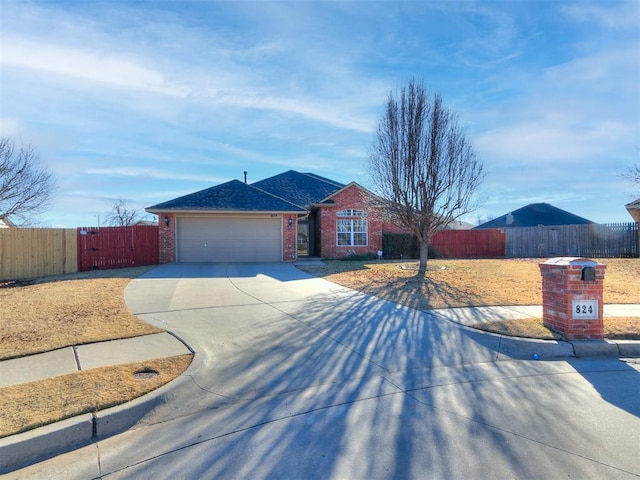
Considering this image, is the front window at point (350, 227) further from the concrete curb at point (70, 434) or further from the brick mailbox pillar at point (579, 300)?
the concrete curb at point (70, 434)

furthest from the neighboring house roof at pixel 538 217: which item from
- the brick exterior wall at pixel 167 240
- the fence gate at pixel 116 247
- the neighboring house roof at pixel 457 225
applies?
the fence gate at pixel 116 247

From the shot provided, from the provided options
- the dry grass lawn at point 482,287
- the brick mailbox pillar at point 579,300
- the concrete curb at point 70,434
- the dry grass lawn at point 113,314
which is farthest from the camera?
the dry grass lawn at point 482,287

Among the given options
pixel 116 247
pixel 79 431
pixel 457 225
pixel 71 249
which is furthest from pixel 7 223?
pixel 457 225

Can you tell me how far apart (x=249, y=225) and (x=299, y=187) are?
8.42 meters

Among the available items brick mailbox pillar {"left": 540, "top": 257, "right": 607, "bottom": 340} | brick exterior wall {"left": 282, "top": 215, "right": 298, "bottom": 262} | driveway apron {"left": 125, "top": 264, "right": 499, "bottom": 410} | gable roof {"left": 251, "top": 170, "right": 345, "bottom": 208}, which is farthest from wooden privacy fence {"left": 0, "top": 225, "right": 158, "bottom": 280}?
brick mailbox pillar {"left": 540, "top": 257, "right": 607, "bottom": 340}

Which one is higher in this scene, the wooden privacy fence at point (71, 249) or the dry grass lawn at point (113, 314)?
the wooden privacy fence at point (71, 249)

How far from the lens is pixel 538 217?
38.2m

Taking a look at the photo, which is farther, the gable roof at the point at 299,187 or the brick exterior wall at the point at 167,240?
the gable roof at the point at 299,187

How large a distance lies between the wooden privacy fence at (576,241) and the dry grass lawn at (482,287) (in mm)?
6249

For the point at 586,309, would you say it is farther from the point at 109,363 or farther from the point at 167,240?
the point at 167,240

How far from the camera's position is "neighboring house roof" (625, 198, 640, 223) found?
21.0 m

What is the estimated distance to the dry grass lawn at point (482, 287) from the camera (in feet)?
22.0

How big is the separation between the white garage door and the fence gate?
1424 millimetres

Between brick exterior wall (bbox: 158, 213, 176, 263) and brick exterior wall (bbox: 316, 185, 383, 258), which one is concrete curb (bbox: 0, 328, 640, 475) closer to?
brick exterior wall (bbox: 158, 213, 176, 263)
